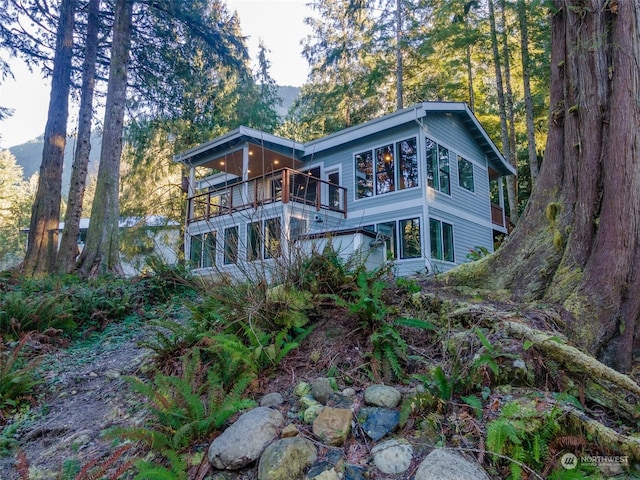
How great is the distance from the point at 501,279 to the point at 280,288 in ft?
7.83

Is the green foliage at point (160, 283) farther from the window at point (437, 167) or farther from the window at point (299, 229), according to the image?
the window at point (437, 167)

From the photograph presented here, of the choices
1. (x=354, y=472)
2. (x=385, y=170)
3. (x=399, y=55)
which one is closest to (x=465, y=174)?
(x=385, y=170)

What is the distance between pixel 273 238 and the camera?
12.9 ft

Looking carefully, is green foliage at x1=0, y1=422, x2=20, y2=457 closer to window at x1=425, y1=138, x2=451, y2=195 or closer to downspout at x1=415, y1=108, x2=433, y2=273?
downspout at x1=415, y1=108, x2=433, y2=273

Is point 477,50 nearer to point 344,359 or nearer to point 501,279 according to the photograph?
point 501,279

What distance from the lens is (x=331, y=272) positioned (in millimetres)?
3594

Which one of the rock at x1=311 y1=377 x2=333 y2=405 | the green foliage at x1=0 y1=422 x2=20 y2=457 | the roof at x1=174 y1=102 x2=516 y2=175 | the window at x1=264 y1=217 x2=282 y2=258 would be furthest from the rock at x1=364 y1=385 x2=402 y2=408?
the roof at x1=174 y1=102 x2=516 y2=175

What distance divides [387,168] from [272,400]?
10198mm

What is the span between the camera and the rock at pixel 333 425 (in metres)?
2.08

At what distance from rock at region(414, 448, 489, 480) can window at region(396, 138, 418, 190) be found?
393 inches

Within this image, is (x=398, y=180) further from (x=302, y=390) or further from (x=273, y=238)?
(x=302, y=390)

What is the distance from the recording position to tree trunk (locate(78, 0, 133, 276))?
347 inches

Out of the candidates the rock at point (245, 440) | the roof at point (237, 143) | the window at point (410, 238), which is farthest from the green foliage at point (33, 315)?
the window at point (410, 238)

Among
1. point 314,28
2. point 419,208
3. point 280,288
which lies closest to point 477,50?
point 314,28
